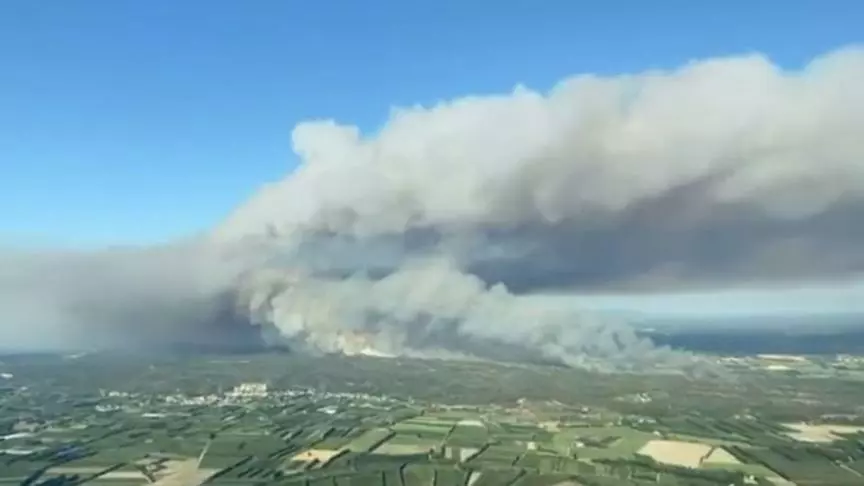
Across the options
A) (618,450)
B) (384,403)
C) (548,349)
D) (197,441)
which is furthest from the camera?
(548,349)

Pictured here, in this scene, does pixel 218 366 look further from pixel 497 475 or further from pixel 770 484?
pixel 770 484

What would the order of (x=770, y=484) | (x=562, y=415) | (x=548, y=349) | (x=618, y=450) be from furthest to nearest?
(x=548, y=349)
(x=562, y=415)
(x=618, y=450)
(x=770, y=484)

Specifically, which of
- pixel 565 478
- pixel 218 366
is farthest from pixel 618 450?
pixel 218 366

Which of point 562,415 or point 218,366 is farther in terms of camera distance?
point 218,366

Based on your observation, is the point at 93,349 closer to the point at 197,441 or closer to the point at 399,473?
the point at 197,441

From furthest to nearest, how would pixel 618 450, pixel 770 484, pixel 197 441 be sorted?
pixel 197 441, pixel 618 450, pixel 770 484

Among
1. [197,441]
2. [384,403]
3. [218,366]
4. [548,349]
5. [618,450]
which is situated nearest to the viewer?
[618,450]

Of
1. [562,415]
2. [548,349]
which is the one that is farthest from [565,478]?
[548,349]

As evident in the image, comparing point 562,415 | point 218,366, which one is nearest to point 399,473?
point 562,415

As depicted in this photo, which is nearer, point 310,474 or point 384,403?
point 310,474
